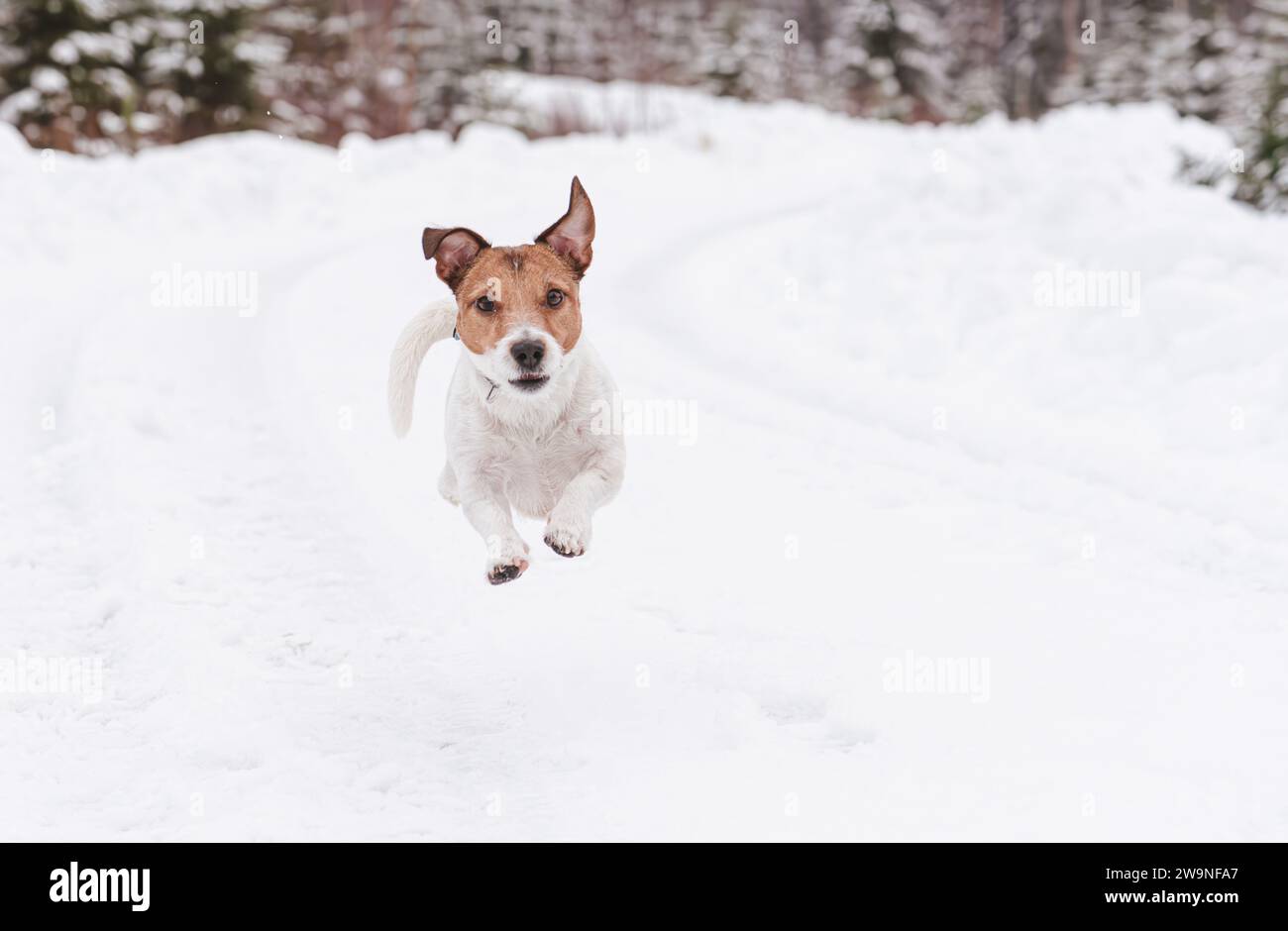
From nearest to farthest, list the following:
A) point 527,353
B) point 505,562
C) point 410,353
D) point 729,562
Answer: point 527,353 < point 505,562 < point 410,353 < point 729,562

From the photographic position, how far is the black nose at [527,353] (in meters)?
3.14

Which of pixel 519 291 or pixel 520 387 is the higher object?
pixel 519 291

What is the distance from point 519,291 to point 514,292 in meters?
0.01

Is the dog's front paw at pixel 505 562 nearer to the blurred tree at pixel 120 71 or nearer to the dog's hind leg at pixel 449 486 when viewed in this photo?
the dog's hind leg at pixel 449 486

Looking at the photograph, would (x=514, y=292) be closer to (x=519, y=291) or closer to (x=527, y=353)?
(x=519, y=291)

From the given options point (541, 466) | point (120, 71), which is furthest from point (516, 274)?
point (120, 71)

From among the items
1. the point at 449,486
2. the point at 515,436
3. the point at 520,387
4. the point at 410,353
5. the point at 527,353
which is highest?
the point at 527,353

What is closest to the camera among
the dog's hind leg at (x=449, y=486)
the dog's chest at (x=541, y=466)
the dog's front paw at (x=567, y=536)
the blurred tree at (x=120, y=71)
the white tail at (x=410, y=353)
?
the dog's front paw at (x=567, y=536)

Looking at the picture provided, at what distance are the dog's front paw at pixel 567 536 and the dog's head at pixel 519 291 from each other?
46cm

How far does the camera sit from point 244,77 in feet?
77.2

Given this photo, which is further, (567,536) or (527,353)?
(567,536)

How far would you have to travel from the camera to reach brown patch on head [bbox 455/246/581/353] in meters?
3.20

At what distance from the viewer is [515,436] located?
391 centimetres

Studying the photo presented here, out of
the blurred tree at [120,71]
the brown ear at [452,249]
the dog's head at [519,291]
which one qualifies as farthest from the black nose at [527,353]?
the blurred tree at [120,71]
